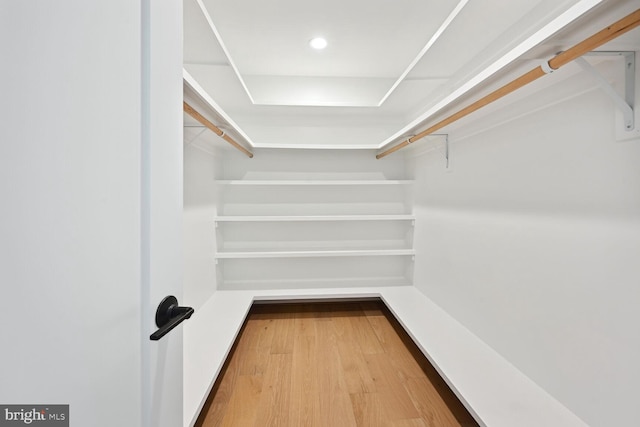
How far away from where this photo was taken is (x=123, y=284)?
1.56 ft

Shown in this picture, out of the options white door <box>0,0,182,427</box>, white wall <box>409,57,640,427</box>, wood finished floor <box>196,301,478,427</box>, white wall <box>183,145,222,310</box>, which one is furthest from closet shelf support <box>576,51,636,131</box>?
white wall <box>183,145,222,310</box>

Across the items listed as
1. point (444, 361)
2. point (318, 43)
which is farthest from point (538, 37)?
point (318, 43)

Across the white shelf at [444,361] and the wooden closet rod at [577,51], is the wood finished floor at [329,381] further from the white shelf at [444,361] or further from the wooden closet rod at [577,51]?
the wooden closet rod at [577,51]

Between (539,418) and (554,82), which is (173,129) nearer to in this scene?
(554,82)

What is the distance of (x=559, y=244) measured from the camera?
3.66 ft

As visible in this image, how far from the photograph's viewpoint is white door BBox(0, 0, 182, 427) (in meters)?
0.32

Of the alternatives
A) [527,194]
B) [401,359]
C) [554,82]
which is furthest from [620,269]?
[401,359]

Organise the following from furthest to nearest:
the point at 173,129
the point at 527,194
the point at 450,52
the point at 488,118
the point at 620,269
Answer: the point at 450,52
the point at 488,118
the point at 527,194
the point at 620,269
the point at 173,129

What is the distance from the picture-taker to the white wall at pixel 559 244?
2.97ft

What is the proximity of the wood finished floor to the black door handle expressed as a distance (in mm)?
999

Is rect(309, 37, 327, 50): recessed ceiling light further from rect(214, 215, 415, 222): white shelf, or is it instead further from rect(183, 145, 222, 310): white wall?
rect(214, 215, 415, 222): white shelf

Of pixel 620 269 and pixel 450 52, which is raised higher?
pixel 450 52

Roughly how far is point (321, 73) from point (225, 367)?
236 cm

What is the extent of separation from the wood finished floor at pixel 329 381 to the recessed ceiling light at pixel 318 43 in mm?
2058
